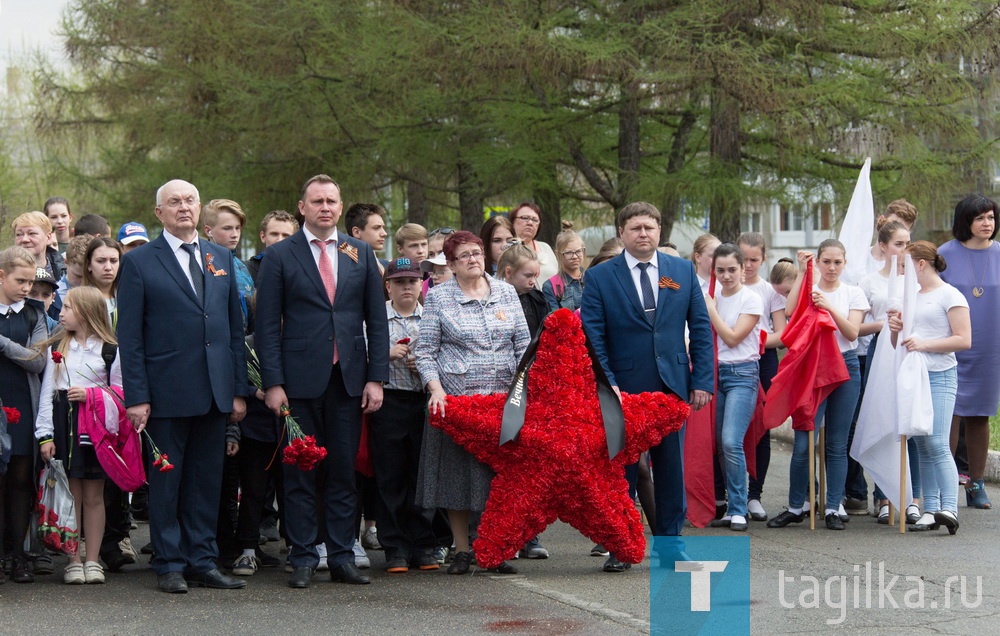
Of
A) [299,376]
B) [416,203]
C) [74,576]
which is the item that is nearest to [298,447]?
[299,376]

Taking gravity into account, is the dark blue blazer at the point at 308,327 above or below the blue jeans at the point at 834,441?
above

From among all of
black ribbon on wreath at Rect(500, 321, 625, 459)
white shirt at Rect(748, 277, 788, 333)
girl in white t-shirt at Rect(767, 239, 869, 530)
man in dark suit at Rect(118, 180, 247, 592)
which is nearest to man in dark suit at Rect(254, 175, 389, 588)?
man in dark suit at Rect(118, 180, 247, 592)

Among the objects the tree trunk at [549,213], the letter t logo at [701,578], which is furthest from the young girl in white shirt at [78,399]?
the tree trunk at [549,213]

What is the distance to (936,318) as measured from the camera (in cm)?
897

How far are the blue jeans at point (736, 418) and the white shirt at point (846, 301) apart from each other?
701 millimetres

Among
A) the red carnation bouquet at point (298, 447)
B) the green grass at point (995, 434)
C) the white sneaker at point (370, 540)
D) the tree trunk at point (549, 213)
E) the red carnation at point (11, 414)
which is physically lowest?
the white sneaker at point (370, 540)

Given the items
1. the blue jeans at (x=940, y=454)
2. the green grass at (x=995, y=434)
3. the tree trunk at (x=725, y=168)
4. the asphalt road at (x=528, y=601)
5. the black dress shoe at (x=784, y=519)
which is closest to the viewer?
the asphalt road at (x=528, y=601)

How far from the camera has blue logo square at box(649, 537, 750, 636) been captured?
19.3 ft

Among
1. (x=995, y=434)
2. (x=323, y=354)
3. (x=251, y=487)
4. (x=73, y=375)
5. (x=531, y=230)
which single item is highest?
(x=531, y=230)

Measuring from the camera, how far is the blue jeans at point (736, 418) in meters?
8.77

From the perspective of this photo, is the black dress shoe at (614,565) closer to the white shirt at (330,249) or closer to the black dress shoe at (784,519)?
the black dress shoe at (784,519)

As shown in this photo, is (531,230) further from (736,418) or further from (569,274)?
(736,418)

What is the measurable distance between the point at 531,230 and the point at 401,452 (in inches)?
117

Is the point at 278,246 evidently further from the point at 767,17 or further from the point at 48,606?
the point at 767,17
